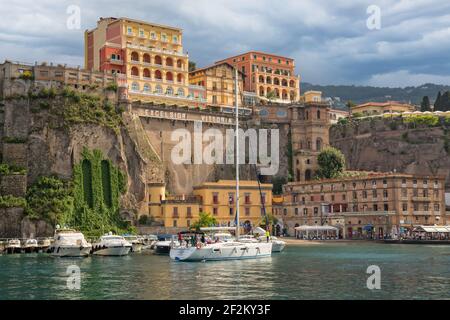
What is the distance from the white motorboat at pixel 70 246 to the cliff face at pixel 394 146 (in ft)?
260

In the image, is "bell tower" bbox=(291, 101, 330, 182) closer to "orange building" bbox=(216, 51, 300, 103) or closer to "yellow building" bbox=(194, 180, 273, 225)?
"orange building" bbox=(216, 51, 300, 103)

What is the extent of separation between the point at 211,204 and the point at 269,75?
47713mm

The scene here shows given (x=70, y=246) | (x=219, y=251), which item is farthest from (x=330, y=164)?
(x=70, y=246)

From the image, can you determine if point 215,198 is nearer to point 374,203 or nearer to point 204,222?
point 204,222

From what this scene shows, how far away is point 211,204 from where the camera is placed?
109m

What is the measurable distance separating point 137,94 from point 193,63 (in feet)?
112

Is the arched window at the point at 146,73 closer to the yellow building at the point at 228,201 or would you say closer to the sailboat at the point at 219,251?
the yellow building at the point at 228,201

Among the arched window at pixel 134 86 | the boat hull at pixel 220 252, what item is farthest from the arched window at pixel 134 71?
the boat hull at pixel 220 252

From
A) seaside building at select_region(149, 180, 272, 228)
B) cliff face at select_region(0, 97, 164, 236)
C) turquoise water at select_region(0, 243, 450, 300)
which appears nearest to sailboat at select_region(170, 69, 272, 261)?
turquoise water at select_region(0, 243, 450, 300)

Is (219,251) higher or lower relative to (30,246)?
higher

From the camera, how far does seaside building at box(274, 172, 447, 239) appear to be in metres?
105

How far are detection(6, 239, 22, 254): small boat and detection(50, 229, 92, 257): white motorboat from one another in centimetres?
722

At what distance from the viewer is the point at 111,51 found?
115812 millimetres

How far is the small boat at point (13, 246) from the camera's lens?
8125 cm
